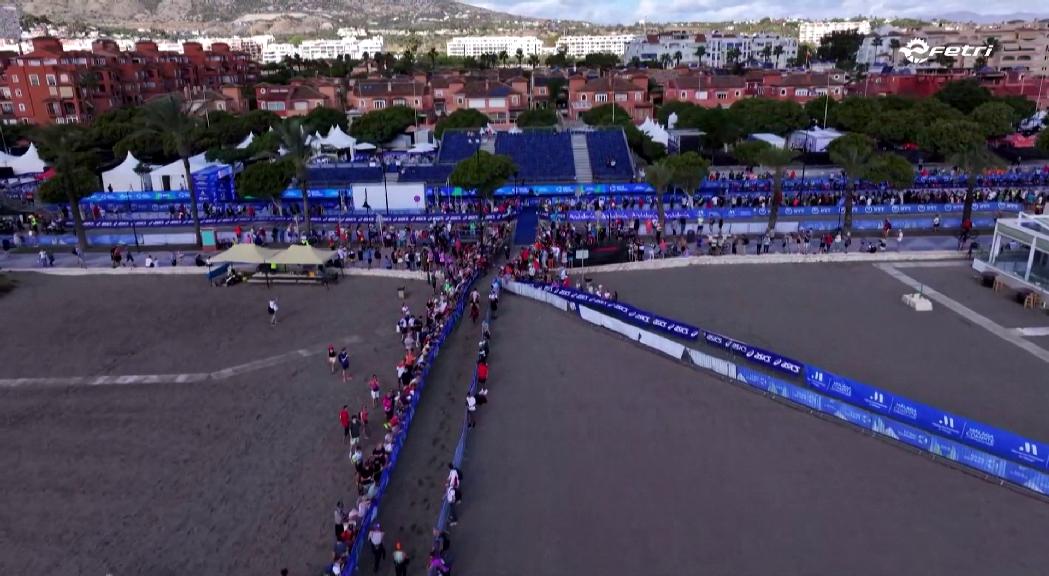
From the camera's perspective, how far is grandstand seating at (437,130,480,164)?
161 feet

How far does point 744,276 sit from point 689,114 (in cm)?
3706

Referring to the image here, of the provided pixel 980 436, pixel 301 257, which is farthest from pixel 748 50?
pixel 980 436

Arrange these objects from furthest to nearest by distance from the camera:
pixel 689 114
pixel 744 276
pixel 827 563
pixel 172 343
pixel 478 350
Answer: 1. pixel 689 114
2. pixel 744 276
3. pixel 172 343
4. pixel 478 350
5. pixel 827 563

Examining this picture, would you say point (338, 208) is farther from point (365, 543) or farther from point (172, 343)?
point (365, 543)

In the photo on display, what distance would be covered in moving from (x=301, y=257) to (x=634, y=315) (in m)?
14.3

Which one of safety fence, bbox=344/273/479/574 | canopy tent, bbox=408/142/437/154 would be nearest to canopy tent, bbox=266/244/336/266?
safety fence, bbox=344/273/479/574

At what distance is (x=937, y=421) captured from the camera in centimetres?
1550

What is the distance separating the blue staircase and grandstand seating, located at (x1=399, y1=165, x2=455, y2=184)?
832 cm

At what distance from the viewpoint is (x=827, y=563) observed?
12.2 meters

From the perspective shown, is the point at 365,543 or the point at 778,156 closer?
the point at 365,543

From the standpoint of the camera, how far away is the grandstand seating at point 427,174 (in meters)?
44.5

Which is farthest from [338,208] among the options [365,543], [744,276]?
[365,543]

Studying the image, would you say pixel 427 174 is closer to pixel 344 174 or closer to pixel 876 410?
pixel 344 174

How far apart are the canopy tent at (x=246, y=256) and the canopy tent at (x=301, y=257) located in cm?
45
